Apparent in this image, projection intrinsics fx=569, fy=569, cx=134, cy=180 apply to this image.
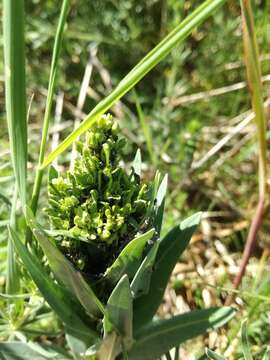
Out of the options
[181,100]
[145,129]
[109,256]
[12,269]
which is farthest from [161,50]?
[181,100]

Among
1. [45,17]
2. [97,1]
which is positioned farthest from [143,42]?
[45,17]

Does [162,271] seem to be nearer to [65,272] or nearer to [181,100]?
[65,272]

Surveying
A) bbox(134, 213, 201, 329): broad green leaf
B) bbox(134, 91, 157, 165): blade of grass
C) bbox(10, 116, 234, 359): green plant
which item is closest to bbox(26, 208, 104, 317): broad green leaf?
bbox(10, 116, 234, 359): green plant

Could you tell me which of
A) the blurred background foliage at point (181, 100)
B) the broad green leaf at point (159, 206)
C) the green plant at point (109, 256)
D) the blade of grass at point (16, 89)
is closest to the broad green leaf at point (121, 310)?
the green plant at point (109, 256)

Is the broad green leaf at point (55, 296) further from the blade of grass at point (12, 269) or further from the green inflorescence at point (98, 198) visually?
the blade of grass at point (12, 269)

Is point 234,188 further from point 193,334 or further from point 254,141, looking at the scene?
point 193,334

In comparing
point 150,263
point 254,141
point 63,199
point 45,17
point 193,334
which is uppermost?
point 45,17
